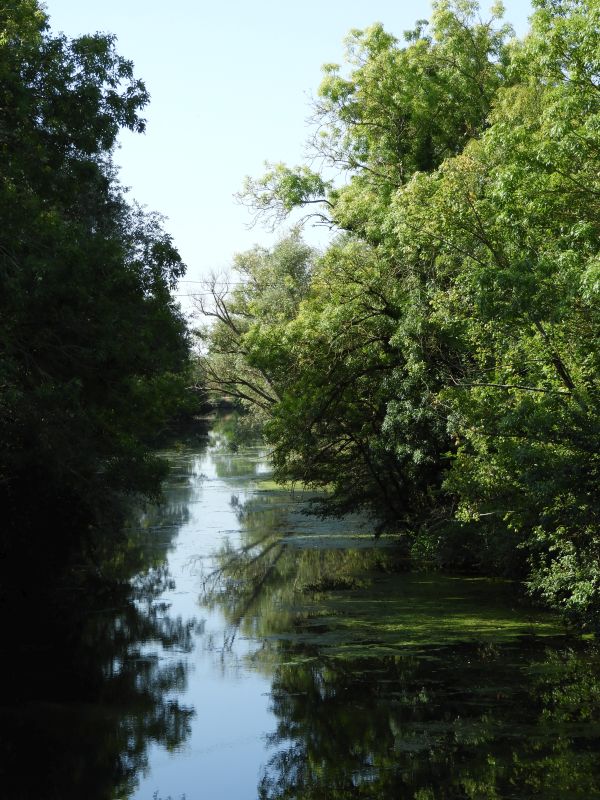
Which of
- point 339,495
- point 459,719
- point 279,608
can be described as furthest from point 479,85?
point 459,719

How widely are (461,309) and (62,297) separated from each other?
6619 millimetres

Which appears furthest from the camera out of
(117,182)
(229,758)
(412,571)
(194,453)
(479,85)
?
(194,453)

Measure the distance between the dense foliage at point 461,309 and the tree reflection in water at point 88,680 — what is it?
547cm

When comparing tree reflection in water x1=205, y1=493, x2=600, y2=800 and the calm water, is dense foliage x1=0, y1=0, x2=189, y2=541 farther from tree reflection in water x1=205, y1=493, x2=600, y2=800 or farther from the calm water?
tree reflection in water x1=205, y1=493, x2=600, y2=800

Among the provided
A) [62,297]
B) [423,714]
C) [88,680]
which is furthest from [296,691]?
[62,297]

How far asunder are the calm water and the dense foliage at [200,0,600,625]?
1535 mm

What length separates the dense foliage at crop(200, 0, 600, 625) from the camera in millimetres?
14125

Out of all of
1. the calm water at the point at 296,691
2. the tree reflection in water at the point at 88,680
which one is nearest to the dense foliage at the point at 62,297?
the tree reflection in water at the point at 88,680

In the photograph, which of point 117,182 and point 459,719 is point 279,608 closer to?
point 459,719

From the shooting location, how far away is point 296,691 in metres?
13.5

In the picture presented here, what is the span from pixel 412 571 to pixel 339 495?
12.3 ft

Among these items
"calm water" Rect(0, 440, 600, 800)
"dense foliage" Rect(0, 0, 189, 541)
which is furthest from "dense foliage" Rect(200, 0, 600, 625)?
"dense foliage" Rect(0, 0, 189, 541)

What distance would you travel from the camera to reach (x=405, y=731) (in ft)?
38.3

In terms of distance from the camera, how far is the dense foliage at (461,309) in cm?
1412
